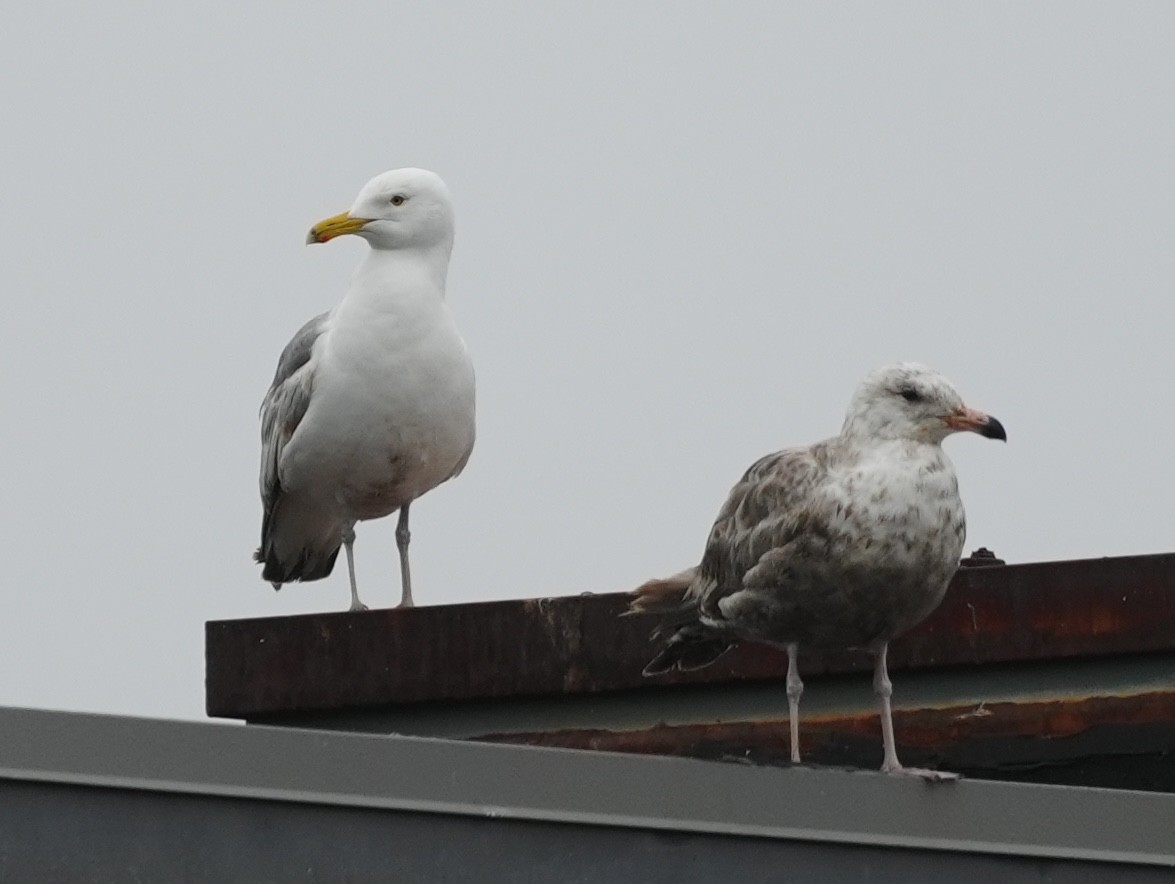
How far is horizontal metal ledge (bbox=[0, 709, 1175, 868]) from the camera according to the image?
18.7ft

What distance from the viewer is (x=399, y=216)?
36.3 feet

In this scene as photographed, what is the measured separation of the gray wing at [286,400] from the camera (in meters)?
10.8

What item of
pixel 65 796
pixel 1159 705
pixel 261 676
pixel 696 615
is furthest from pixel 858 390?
pixel 65 796

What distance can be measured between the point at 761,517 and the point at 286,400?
3678 mm

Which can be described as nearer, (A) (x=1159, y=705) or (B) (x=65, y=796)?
(B) (x=65, y=796)

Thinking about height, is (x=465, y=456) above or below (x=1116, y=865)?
above

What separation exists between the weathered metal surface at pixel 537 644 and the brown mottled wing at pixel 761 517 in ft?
1.67

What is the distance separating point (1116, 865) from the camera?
21.0 feet

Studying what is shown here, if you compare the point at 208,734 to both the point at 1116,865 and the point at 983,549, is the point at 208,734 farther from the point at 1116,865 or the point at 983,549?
the point at 983,549

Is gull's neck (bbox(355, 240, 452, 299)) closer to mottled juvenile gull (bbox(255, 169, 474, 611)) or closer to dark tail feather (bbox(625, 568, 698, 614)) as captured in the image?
mottled juvenile gull (bbox(255, 169, 474, 611))

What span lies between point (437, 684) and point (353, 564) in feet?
9.94

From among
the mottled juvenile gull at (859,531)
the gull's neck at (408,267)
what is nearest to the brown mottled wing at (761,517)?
the mottled juvenile gull at (859,531)

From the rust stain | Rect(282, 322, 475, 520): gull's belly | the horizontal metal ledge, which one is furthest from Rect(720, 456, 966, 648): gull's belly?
Rect(282, 322, 475, 520): gull's belly

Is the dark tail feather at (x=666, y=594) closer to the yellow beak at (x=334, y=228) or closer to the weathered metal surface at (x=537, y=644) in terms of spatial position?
the weathered metal surface at (x=537, y=644)
